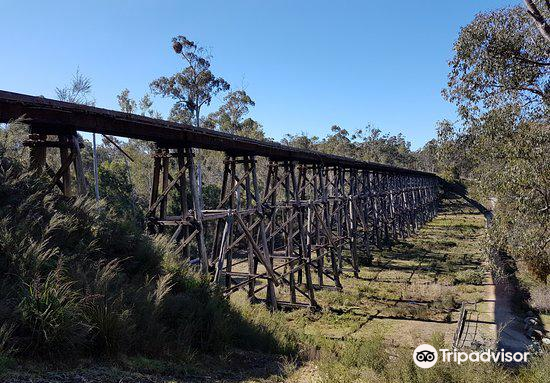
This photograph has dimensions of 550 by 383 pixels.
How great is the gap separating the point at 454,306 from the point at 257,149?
8.22m

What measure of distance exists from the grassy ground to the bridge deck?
337 cm

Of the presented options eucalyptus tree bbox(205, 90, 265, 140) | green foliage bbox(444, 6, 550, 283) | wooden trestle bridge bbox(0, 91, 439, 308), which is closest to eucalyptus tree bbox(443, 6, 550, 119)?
green foliage bbox(444, 6, 550, 283)

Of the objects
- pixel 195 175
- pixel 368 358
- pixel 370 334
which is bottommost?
pixel 370 334

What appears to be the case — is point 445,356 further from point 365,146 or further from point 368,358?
point 365,146

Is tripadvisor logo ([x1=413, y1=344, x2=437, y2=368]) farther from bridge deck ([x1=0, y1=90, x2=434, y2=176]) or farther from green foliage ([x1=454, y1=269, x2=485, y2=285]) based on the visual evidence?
green foliage ([x1=454, y1=269, x2=485, y2=285])

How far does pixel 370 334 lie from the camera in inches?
394

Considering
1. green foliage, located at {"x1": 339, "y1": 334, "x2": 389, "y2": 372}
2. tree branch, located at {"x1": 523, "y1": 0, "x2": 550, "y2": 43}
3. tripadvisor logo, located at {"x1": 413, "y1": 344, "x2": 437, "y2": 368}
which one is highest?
tree branch, located at {"x1": 523, "y1": 0, "x2": 550, "y2": 43}

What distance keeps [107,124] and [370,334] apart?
7.93 meters

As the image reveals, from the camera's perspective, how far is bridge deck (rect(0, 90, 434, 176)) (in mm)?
5023

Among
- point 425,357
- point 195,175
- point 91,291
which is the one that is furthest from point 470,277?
point 91,291

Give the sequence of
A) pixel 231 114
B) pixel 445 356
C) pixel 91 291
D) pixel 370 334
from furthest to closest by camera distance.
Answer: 1. pixel 231 114
2. pixel 370 334
3. pixel 445 356
4. pixel 91 291

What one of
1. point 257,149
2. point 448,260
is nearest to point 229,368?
point 257,149

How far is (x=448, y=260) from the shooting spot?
20.6 metres

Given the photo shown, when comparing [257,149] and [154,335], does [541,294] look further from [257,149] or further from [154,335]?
[154,335]
